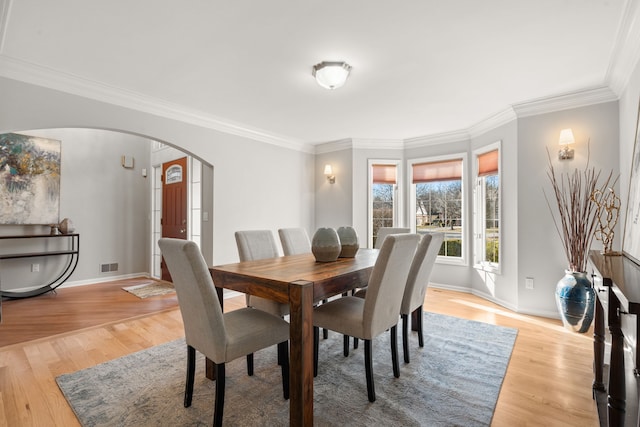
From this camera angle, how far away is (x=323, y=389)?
2039 millimetres

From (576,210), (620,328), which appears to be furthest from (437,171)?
(620,328)

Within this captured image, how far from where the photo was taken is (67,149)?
4.89 metres

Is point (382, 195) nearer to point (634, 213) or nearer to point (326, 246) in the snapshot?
point (326, 246)

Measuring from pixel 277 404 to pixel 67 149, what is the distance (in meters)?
5.29

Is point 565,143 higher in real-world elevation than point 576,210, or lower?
higher

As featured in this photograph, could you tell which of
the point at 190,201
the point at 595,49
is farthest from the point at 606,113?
the point at 190,201

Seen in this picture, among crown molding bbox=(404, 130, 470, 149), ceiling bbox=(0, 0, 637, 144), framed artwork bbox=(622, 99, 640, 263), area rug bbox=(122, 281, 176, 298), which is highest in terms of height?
ceiling bbox=(0, 0, 637, 144)

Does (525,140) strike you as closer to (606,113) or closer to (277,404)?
(606,113)

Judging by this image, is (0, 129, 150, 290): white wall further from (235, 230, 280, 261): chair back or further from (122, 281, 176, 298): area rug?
(235, 230, 280, 261): chair back

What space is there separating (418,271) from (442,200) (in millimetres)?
2809

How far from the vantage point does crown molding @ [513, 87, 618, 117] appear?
10.3ft

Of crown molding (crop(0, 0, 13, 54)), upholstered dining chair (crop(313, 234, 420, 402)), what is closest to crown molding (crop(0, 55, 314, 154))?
crown molding (crop(0, 0, 13, 54))

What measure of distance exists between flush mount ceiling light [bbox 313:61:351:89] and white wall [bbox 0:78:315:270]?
1.98m

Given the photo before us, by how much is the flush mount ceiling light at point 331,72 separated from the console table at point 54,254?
4269 mm
